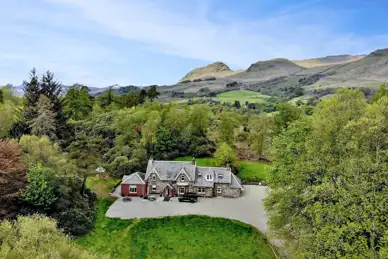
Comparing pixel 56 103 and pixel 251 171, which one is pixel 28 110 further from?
pixel 251 171

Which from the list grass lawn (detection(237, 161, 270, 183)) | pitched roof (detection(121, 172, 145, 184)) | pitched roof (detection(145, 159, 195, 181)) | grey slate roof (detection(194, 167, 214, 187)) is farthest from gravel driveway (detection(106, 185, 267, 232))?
grass lawn (detection(237, 161, 270, 183))

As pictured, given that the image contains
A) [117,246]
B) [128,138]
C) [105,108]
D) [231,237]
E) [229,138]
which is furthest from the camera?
[105,108]

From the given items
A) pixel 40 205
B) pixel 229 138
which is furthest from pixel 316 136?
pixel 229 138

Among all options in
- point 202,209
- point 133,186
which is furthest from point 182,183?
point 133,186

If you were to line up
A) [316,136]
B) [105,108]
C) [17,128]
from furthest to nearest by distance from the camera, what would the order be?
[105,108]
[17,128]
[316,136]

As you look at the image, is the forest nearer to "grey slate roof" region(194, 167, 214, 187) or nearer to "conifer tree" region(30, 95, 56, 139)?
"conifer tree" region(30, 95, 56, 139)

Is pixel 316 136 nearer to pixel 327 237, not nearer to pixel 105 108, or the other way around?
pixel 327 237
